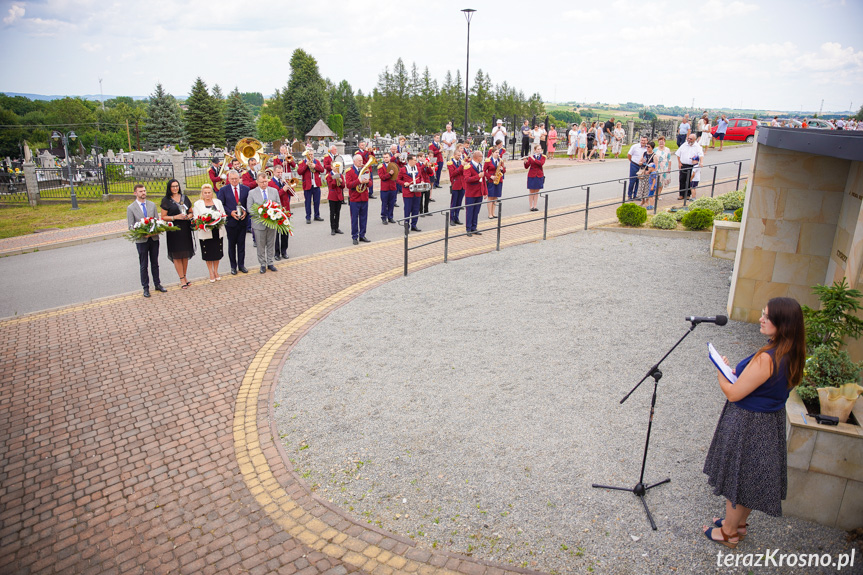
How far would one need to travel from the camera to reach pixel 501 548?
4523 millimetres

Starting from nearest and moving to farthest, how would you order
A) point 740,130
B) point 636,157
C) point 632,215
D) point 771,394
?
point 771,394
point 632,215
point 636,157
point 740,130

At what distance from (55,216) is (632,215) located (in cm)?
2020

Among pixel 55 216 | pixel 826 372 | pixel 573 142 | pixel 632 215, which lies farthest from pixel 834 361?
pixel 573 142

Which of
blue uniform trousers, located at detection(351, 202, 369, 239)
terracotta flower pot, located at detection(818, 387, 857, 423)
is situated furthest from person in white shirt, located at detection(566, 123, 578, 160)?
terracotta flower pot, located at detection(818, 387, 857, 423)

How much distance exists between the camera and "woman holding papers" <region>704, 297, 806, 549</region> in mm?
4027

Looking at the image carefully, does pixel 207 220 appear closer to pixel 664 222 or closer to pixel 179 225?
pixel 179 225

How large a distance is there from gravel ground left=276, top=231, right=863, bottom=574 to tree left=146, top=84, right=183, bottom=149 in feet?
208

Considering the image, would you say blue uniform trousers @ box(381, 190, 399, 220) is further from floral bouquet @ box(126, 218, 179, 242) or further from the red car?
the red car

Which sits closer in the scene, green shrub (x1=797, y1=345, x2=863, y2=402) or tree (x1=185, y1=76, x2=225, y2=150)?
green shrub (x1=797, y1=345, x2=863, y2=402)

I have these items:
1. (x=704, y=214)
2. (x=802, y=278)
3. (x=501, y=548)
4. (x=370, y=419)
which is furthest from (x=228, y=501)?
(x=704, y=214)

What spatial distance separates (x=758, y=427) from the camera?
425cm

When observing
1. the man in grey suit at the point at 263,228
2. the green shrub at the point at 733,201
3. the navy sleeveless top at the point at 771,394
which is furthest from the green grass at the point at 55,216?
the navy sleeveless top at the point at 771,394

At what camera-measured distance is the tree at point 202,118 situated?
2479 inches

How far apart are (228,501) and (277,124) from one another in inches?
3521
